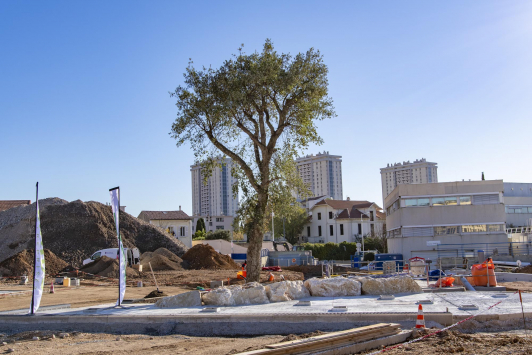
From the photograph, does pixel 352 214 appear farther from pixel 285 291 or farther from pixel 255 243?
pixel 285 291

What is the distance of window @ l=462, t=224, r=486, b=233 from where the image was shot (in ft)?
123

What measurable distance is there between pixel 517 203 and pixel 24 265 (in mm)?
55776

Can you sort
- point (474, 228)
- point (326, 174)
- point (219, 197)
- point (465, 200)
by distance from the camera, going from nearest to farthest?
point (474, 228) < point (465, 200) < point (326, 174) < point (219, 197)

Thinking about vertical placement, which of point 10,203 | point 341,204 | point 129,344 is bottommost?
point 129,344

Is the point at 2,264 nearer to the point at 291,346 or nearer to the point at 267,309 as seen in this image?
the point at 267,309

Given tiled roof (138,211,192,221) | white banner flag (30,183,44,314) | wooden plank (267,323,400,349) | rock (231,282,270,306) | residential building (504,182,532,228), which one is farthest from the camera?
tiled roof (138,211,192,221)

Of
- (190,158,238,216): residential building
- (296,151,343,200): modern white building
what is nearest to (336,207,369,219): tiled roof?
(296,151,343,200): modern white building

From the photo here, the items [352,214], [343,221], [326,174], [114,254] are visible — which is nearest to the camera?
[114,254]

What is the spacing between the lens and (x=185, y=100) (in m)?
19.6

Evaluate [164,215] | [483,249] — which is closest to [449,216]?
[483,249]

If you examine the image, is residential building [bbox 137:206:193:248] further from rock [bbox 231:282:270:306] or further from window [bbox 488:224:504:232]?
rock [bbox 231:282:270:306]

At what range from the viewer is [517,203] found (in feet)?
194

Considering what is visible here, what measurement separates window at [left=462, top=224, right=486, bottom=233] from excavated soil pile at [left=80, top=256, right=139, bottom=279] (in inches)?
1006

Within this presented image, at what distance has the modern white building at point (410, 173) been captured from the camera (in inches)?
6836
